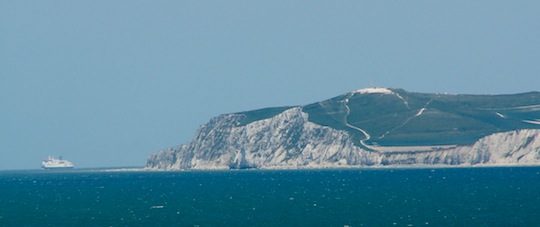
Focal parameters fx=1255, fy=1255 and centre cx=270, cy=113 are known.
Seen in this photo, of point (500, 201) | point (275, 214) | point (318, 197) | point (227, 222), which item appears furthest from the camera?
point (318, 197)

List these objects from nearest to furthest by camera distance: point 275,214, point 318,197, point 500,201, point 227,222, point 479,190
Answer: point 227,222
point 275,214
point 500,201
point 318,197
point 479,190

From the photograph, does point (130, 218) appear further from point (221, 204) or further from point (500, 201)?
point (500, 201)

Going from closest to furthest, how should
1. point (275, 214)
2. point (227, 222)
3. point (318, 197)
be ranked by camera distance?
point (227, 222), point (275, 214), point (318, 197)

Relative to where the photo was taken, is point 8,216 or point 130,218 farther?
point 8,216

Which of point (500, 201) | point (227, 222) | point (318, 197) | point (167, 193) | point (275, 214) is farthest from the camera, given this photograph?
point (167, 193)

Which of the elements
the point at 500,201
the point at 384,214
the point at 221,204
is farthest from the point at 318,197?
the point at 384,214

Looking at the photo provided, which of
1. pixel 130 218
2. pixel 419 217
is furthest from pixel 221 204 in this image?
pixel 419 217

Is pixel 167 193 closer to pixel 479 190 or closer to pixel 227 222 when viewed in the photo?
pixel 479 190

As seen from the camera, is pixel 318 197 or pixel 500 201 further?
pixel 318 197
